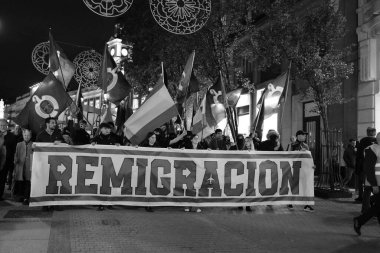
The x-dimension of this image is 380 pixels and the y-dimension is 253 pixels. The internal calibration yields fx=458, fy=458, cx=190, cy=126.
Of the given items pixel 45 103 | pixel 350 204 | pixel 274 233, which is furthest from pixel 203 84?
pixel 274 233

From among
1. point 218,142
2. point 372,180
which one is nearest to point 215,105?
point 218,142

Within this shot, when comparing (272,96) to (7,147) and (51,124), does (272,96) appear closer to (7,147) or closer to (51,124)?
(51,124)

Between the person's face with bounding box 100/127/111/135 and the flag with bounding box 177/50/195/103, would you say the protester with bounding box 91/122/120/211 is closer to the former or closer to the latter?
the person's face with bounding box 100/127/111/135

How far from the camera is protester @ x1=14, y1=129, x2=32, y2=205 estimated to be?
1021 centimetres

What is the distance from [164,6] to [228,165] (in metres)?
3.79

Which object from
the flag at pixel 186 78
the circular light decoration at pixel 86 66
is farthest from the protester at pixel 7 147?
the circular light decoration at pixel 86 66

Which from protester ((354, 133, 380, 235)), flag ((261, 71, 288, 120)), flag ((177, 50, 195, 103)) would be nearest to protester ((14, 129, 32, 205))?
flag ((177, 50, 195, 103))

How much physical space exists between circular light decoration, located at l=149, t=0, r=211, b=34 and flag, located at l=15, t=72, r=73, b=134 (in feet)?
8.56

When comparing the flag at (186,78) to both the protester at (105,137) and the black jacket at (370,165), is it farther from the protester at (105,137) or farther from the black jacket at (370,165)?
the black jacket at (370,165)

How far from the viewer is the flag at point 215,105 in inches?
455

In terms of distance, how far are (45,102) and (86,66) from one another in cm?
730

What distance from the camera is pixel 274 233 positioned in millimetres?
7629

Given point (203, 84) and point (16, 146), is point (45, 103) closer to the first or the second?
point (16, 146)

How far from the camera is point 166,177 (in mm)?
9531
